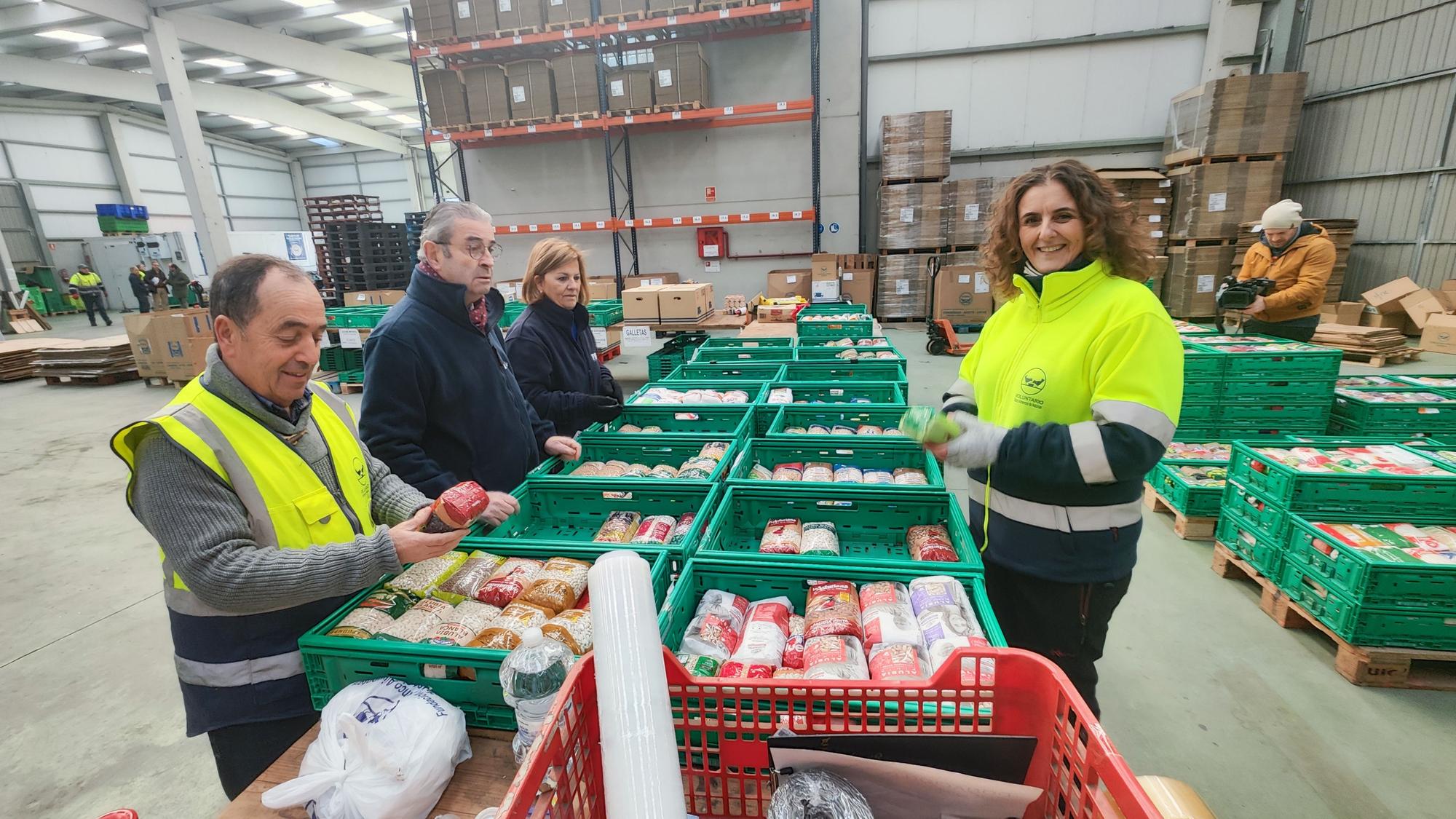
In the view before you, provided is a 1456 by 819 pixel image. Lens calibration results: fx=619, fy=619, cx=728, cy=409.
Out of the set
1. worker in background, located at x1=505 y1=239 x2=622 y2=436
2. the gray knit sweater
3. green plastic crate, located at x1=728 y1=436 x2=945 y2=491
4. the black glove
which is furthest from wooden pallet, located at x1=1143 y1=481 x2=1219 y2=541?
the gray knit sweater

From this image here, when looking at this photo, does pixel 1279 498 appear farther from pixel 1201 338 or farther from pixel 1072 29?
pixel 1072 29

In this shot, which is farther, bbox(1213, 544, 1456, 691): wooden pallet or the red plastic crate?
bbox(1213, 544, 1456, 691): wooden pallet

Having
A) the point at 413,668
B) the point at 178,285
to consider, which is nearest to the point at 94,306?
the point at 178,285

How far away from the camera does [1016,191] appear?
1721mm

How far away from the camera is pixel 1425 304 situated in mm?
7398

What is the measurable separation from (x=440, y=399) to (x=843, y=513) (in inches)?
56.2

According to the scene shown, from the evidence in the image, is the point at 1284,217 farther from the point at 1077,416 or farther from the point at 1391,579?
the point at 1077,416

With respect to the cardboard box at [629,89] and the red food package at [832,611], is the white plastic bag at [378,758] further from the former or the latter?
the cardboard box at [629,89]

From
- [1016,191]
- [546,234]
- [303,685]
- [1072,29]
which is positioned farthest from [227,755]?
[1072,29]

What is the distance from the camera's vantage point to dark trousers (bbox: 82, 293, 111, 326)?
1528 cm

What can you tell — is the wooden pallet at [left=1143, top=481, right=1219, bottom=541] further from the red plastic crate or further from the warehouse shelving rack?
the warehouse shelving rack

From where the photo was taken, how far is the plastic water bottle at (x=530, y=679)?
1112mm

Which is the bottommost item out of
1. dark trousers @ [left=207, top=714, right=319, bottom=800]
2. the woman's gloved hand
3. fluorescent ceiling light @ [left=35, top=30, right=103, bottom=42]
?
dark trousers @ [left=207, top=714, right=319, bottom=800]

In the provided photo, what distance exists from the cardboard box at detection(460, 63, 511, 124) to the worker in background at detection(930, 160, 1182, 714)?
378 inches
